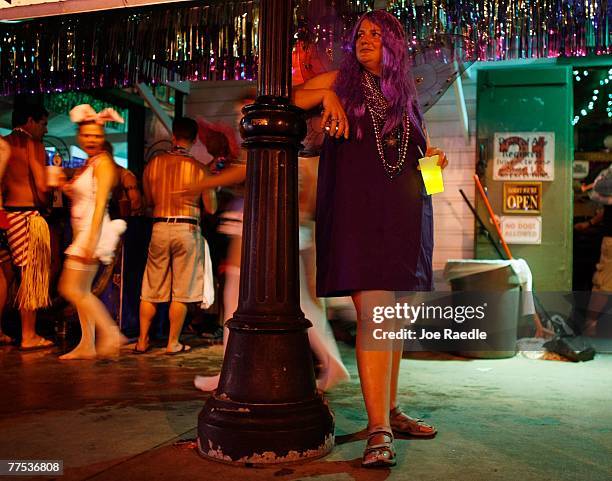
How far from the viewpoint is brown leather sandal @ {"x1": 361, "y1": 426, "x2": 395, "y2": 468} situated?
273 centimetres

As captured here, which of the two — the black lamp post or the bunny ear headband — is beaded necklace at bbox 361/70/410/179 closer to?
the black lamp post

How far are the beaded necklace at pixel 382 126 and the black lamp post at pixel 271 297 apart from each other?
337 millimetres

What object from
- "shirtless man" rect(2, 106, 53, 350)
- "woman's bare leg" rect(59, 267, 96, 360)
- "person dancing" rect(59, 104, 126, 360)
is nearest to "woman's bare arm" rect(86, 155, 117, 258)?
"person dancing" rect(59, 104, 126, 360)

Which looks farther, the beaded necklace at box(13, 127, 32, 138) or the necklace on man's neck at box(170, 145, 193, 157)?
the beaded necklace at box(13, 127, 32, 138)

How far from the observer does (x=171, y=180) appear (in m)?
6.05

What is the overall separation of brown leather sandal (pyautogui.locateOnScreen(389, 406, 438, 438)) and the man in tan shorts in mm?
3224

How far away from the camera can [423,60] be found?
543 centimetres

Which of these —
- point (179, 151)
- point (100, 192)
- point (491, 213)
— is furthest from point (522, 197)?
point (100, 192)

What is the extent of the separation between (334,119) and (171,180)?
135 inches

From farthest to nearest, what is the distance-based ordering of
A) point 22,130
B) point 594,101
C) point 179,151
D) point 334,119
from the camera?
point 594,101 < point 22,130 < point 179,151 < point 334,119

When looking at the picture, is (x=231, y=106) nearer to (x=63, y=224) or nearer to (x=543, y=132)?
(x=63, y=224)

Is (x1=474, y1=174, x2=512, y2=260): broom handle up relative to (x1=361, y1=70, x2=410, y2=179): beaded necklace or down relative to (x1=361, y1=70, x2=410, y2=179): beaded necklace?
down

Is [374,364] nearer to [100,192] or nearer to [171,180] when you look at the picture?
[100,192]

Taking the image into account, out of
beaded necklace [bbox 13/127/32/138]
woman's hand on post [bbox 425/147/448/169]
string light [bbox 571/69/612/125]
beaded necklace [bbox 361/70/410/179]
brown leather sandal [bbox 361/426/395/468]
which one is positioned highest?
string light [bbox 571/69/612/125]
